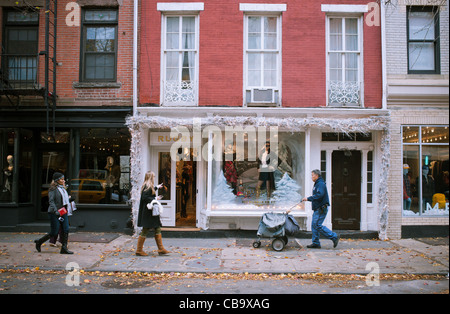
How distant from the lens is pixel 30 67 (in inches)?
468

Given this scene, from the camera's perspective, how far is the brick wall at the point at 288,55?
11.4 meters

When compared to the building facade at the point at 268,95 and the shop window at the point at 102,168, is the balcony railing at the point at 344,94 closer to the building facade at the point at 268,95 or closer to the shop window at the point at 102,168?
the building facade at the point at 268,95

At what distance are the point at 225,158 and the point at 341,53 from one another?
4864 millimetres

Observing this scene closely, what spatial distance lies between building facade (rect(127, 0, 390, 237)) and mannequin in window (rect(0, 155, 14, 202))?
4.08 m

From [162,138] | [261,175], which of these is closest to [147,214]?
[162,138]

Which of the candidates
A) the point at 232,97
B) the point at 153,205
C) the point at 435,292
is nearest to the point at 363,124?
the point at 232,97

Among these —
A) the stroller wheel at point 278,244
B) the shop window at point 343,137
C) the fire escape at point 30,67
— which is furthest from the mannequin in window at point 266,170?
the fire escape at point 30,67

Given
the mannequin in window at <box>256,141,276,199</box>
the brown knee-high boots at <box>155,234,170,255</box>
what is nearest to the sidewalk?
the brown knee-high boots at <box>155,234,170,255</box>

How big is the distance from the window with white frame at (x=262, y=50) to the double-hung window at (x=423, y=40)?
4024 millimetres

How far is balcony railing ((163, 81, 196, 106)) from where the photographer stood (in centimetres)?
1142

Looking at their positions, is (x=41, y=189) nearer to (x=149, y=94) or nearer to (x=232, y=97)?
(x=149, y=94)

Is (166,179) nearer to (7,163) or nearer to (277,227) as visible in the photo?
(277,227)

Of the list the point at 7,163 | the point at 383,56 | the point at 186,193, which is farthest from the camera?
the point at 186,193

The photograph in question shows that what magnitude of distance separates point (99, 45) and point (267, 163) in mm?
6531
